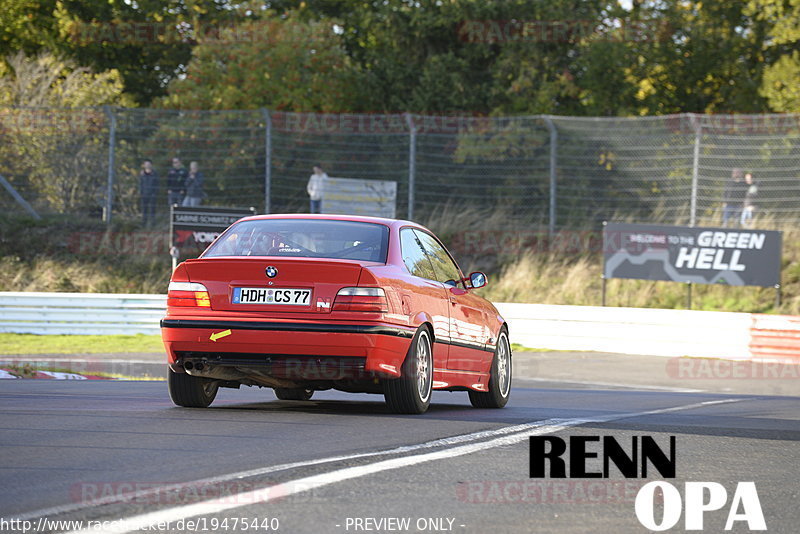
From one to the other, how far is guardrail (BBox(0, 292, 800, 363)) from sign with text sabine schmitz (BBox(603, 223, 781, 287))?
99.5 inches

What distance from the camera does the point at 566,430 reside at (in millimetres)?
8711

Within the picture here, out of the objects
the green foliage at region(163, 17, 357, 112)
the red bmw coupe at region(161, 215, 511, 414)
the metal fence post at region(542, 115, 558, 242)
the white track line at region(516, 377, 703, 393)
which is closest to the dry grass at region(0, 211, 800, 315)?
the metal fence post at region(542, 115, 558, 242)

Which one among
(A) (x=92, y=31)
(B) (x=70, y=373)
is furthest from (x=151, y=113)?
(B) (x=70, y=373)

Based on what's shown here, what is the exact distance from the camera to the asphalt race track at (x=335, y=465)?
5527 mm

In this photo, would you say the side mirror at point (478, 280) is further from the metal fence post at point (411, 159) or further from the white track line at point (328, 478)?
the metal fence post at point (411, 159)

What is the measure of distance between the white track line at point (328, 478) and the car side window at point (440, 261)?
71.6 inches

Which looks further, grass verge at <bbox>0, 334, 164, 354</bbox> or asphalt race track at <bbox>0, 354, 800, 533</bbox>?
grass verge at <bbox>0, 334, 164, 354</bbox>

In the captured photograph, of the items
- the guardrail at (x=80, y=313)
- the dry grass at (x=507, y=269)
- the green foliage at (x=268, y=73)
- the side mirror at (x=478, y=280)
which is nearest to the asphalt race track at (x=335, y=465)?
the side mirror at (x=478, y=280)

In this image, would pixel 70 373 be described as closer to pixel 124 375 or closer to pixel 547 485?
pixel 124 375

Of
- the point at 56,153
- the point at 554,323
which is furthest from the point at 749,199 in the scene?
the point at 56,153

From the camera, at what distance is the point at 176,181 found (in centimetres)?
2686

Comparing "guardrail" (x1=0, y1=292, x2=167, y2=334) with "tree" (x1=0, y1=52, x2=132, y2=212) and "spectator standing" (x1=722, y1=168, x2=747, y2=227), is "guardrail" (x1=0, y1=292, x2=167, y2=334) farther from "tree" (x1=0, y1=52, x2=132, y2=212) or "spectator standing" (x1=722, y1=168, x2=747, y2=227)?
"spectator standing" (x1=722, y1=168, x2=747, y2=227)

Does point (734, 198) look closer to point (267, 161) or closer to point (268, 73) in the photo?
point (267, 161)

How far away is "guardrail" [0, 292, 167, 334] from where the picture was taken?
2269 centimetres
